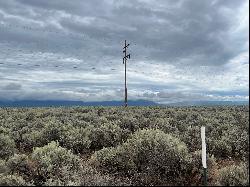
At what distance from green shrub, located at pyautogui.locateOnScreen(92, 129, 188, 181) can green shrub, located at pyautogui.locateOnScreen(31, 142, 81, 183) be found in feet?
3.64

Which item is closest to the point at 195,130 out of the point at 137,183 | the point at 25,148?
the point at 25,148

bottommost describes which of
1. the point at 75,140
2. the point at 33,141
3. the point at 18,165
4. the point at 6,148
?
the point at 18,165

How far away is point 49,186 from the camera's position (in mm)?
8734

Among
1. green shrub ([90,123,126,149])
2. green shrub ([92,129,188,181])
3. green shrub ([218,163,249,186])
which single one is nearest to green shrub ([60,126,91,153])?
green shrub ([90,123,126,149])

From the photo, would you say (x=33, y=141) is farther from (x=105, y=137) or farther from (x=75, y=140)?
(x=105, y=137)

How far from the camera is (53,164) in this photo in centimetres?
1139

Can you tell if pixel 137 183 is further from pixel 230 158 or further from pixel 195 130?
pixel 195 130

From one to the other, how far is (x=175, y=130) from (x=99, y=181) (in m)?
11.1

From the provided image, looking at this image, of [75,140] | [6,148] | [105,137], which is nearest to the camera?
[6,148]

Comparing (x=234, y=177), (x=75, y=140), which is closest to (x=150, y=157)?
(x=234, y=177)

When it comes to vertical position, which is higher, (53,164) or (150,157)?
(150,157)

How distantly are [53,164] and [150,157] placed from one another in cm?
276

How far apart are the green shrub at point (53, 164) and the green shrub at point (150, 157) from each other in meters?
1.11

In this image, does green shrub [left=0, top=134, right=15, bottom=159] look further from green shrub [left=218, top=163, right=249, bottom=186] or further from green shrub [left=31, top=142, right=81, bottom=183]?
green shrub [left=218, top=163, right=249, bottom=186]
